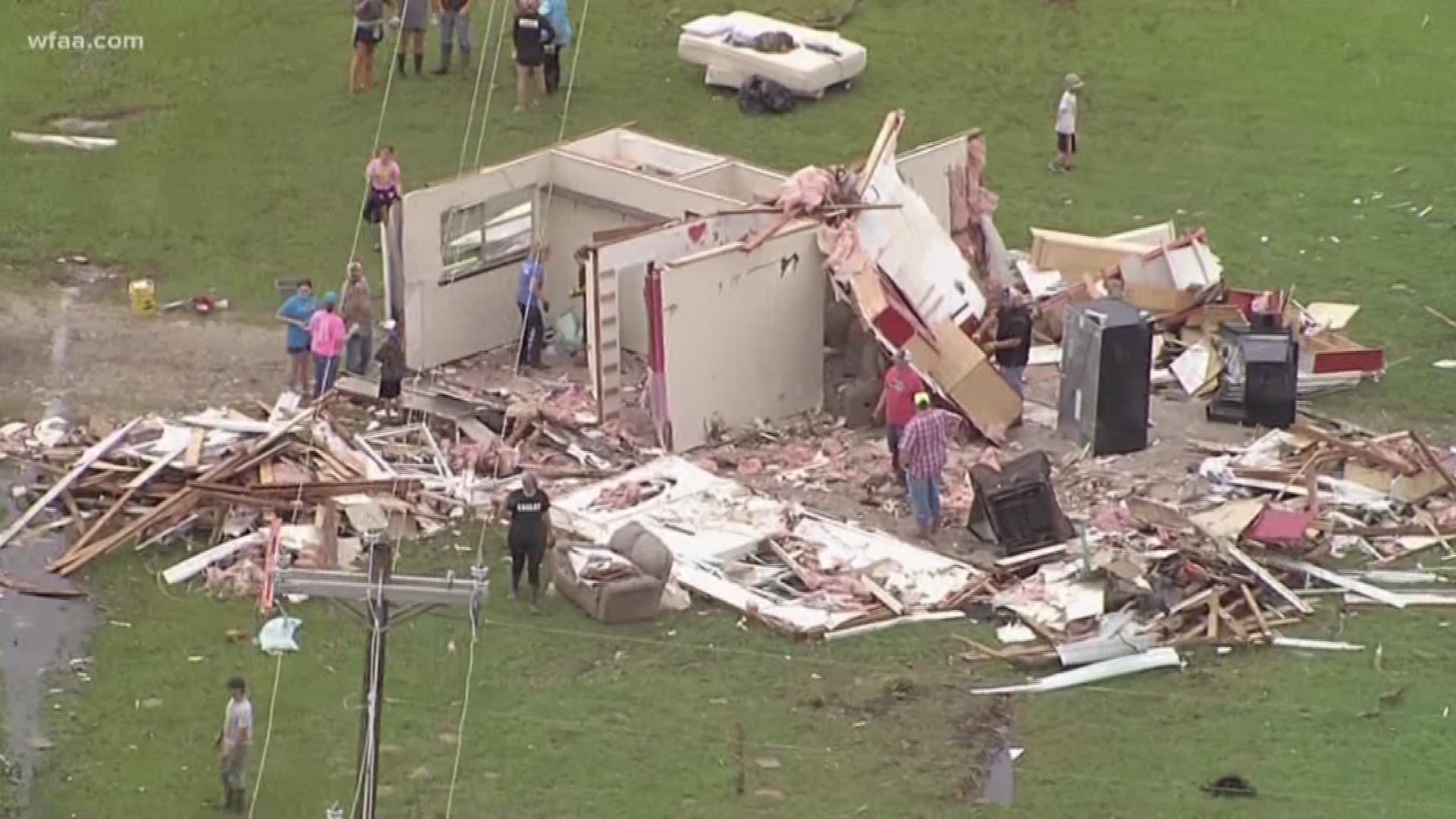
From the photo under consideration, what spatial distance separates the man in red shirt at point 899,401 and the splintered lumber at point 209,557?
572cm

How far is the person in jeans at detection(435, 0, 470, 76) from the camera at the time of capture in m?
41.4

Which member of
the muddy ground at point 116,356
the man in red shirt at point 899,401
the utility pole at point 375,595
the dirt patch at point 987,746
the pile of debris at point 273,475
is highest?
the utility pole at point 375,595

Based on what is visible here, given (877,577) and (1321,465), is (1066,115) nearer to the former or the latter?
(1321,465)

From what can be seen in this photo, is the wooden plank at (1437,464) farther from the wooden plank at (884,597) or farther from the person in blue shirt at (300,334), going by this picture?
the person in blue shirt at (300,334)

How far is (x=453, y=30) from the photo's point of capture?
138ft

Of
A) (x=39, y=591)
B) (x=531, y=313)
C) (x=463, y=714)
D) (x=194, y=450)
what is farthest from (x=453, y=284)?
(x=463, y=714)

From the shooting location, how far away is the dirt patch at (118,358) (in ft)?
104

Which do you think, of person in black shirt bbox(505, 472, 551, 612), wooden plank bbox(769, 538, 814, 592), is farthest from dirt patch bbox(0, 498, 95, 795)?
wooden plank bbox(769, 538, 814, 592)

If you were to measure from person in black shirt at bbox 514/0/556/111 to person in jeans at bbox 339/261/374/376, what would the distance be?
864 cm

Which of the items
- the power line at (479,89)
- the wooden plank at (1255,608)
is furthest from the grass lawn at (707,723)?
the power line at (479,89)

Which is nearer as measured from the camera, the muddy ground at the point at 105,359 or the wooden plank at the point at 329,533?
the wooden plank at the point at 329,533

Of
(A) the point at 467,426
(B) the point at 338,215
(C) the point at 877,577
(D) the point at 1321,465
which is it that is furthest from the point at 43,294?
(D) the point at 1321,465

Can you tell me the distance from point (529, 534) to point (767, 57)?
1574cm

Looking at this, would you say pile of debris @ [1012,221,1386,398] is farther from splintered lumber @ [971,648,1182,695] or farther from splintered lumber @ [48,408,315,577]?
splintered lumber @ [48,408,315,577]
